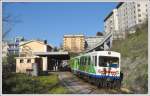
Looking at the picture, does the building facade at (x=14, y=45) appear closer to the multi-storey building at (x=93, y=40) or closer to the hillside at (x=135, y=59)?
the multi-storey building at (x=93, y=40)

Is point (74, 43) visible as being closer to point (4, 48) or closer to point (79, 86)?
point (79, 86)

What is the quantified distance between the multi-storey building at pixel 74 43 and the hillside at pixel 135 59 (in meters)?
1.07

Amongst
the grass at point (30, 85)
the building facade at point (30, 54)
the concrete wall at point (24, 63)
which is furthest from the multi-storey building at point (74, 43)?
the grass at point (30, 85)

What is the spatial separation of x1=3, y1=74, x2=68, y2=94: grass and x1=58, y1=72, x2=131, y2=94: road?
Result: 12.7 inches

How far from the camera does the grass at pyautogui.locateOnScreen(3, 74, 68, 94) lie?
20672mm

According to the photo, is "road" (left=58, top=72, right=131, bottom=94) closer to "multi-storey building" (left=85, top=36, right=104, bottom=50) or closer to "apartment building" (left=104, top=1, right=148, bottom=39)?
"multi-storey building" (left=85, top=36, right=104, bottom=50)

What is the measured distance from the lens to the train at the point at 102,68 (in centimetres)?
2116

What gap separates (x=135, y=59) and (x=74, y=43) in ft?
6.76

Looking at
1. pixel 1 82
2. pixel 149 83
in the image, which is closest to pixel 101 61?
pixel 149 83

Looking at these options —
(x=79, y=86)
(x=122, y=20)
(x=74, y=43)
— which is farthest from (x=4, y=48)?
(x=122, y=20)

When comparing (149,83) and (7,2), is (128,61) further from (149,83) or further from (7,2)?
(7,2)

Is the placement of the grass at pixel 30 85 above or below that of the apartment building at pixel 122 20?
below

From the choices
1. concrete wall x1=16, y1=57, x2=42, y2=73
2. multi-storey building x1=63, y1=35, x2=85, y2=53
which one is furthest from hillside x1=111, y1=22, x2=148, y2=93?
concrete wall x1=16, y1=57, x2=42, y2=73

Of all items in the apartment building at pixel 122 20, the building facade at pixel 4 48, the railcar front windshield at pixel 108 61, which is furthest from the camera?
the railcar front windshield at pixel 108 61
